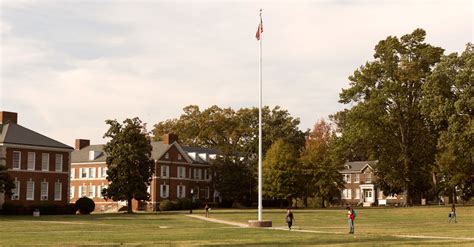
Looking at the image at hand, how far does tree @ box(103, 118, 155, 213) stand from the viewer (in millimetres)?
Result: 78250

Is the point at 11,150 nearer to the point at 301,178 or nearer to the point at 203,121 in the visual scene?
the point at 301,178

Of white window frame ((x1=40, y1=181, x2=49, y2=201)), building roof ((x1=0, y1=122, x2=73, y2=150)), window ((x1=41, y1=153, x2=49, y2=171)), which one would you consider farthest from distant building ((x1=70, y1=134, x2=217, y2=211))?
building roof ((x1=0, y1=122, x2=73, y2=150))

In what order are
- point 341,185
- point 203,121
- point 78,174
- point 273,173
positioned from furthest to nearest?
point 203,121, point 78,174, point 341,185, point 273,173

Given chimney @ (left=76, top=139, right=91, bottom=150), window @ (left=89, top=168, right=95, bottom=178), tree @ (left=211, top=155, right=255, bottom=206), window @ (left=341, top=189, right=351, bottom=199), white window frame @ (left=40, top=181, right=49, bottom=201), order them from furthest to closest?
window @ (left=341, top=189, right=351, bottom=199), chimney @ (left=76, top=139, right=91, bottom=150), window @ (left=89, top=168, right=95, bottom=178), tree @ (left=211, top=155, right=255, bottom=206), white window frame @ (left=40, top=181, right=49, bottom=201)

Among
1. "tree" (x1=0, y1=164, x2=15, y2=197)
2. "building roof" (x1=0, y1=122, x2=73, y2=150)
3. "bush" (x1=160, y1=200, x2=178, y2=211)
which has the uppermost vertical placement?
"building roof" (x1=0, y1=122, x2=73, y2=150)

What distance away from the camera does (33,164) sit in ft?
253

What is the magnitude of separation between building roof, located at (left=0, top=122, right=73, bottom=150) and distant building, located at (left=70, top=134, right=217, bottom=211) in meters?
21.4

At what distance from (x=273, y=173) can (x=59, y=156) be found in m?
27.7

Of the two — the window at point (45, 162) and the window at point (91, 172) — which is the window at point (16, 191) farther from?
the window at point (91, 172)

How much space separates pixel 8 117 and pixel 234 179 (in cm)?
3604

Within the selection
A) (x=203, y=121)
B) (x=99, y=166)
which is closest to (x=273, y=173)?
(x=99, y=166)

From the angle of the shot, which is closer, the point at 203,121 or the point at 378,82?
the point at 378,82

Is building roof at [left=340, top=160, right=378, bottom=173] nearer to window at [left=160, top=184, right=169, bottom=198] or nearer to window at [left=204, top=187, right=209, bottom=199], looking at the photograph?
window at [left=204, top=187, right=209, bottom=199]

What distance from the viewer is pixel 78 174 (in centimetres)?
10725
